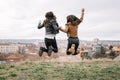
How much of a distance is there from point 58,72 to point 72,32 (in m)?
1.54

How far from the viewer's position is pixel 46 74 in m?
13.6

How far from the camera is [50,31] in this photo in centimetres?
1344

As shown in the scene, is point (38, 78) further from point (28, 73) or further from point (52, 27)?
point (52, 27)

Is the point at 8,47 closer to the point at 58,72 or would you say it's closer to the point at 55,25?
the point at 58,72

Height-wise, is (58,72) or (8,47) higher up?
(8,47)

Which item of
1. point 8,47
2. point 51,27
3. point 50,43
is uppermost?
point 8,47

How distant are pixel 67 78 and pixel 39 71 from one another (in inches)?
59.1

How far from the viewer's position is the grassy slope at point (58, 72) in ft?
43.2

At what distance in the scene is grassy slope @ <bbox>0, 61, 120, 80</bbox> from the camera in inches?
519

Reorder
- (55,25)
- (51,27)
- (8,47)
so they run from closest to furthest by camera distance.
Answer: (55,25) < (51,27) < (8,47)

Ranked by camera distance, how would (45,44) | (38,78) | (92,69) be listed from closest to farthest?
(38,78), (45,44), (92,69)

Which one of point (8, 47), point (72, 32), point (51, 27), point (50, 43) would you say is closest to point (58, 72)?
point (50, 43)

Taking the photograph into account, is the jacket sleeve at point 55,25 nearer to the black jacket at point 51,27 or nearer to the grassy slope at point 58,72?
the black jacket at point 51,27

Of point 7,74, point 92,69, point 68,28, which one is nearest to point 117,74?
point 92,69
